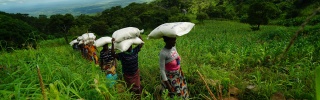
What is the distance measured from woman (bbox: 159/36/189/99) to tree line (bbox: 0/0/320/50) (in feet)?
24.3

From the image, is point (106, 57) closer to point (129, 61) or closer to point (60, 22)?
point (129, 61)

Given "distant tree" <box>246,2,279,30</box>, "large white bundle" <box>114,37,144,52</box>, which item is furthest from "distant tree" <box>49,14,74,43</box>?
"large white bundle" <box>114,37,144,52</box>

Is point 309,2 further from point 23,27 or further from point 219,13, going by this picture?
point 23,27

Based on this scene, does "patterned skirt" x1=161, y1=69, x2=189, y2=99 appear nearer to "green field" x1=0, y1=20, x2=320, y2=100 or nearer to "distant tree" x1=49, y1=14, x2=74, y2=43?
"green field" x1=0, y1=20, x2=320, y2=100

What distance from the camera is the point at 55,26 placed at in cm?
3612

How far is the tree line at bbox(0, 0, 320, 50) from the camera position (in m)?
19.9

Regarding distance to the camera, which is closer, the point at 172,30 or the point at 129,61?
the point at 172,30

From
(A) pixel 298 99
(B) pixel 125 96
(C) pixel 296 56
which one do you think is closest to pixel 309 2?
(C) pixel 296 56

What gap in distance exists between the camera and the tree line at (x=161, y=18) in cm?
1992

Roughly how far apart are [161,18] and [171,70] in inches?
1555

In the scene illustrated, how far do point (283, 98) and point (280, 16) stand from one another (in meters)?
29.2

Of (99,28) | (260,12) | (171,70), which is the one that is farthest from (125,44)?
(99,28)

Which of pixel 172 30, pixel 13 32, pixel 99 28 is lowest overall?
pixel 99 28

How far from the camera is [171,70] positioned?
132 inches
